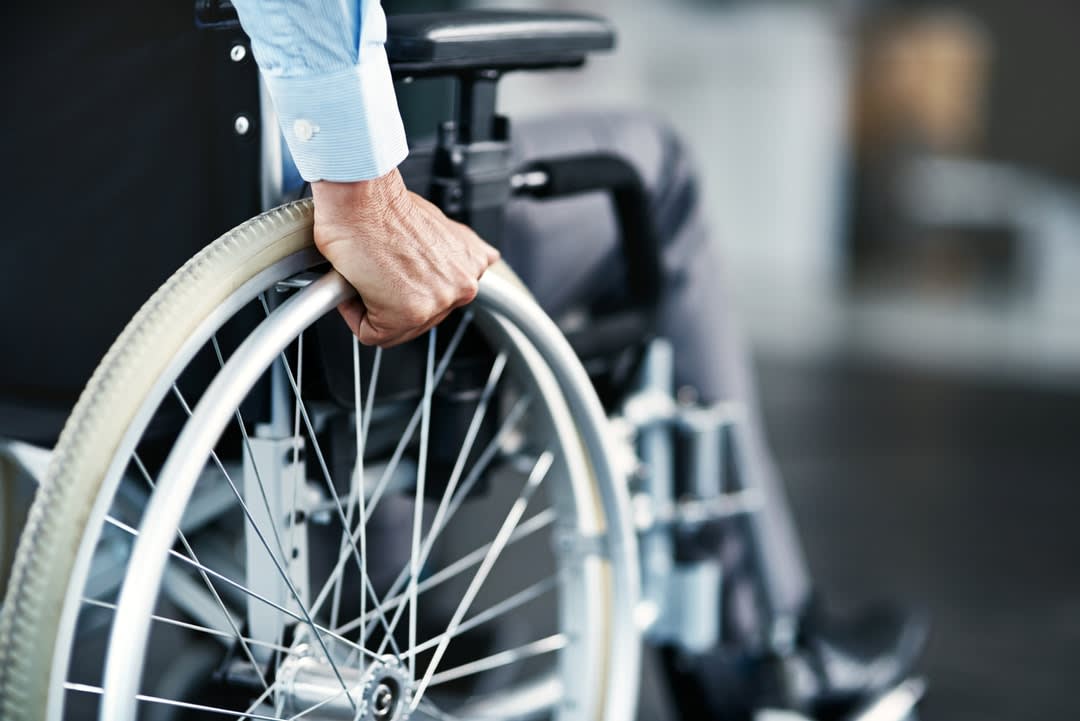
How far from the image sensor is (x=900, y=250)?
A: 6449mm

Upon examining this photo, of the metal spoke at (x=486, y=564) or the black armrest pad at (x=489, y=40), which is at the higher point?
the black armrest pad at (x=489, y=40)

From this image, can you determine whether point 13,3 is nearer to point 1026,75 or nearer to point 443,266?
point 443,266

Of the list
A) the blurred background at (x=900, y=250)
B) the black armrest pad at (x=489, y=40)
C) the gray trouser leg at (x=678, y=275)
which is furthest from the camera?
the blurred background at (x=900, y=250)

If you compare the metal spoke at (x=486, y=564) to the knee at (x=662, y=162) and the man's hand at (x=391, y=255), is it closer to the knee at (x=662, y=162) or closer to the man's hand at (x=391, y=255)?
the man's hand at (x=391, y=255)

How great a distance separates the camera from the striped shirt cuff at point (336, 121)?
27.0 inches

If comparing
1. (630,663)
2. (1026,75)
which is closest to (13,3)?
(630,663)

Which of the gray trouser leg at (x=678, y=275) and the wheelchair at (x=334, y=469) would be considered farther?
the gray trouser leg at (x=678, y=275)

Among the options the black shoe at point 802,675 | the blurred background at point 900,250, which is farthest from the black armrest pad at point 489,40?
the blurred background at point 900,250

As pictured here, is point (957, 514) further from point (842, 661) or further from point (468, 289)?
point (468, 289)

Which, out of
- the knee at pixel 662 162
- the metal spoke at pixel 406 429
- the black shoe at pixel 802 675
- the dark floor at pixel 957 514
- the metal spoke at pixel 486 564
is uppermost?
the knee at pixel 662 162

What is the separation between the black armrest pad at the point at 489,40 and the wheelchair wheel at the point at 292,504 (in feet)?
0.48

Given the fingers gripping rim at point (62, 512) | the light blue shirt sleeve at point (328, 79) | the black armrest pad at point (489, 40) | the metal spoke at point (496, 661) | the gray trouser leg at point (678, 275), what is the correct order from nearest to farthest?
the fingers gripping rim at point (62, 512), the light blue shirt sleeve at point (328, 79), the black armrest pad at point (489, 40), the metal spoke at point (496, 661), the gray trouser leg at point (678, 275)

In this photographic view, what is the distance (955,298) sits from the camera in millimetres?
5691

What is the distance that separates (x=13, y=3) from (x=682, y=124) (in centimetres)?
599
